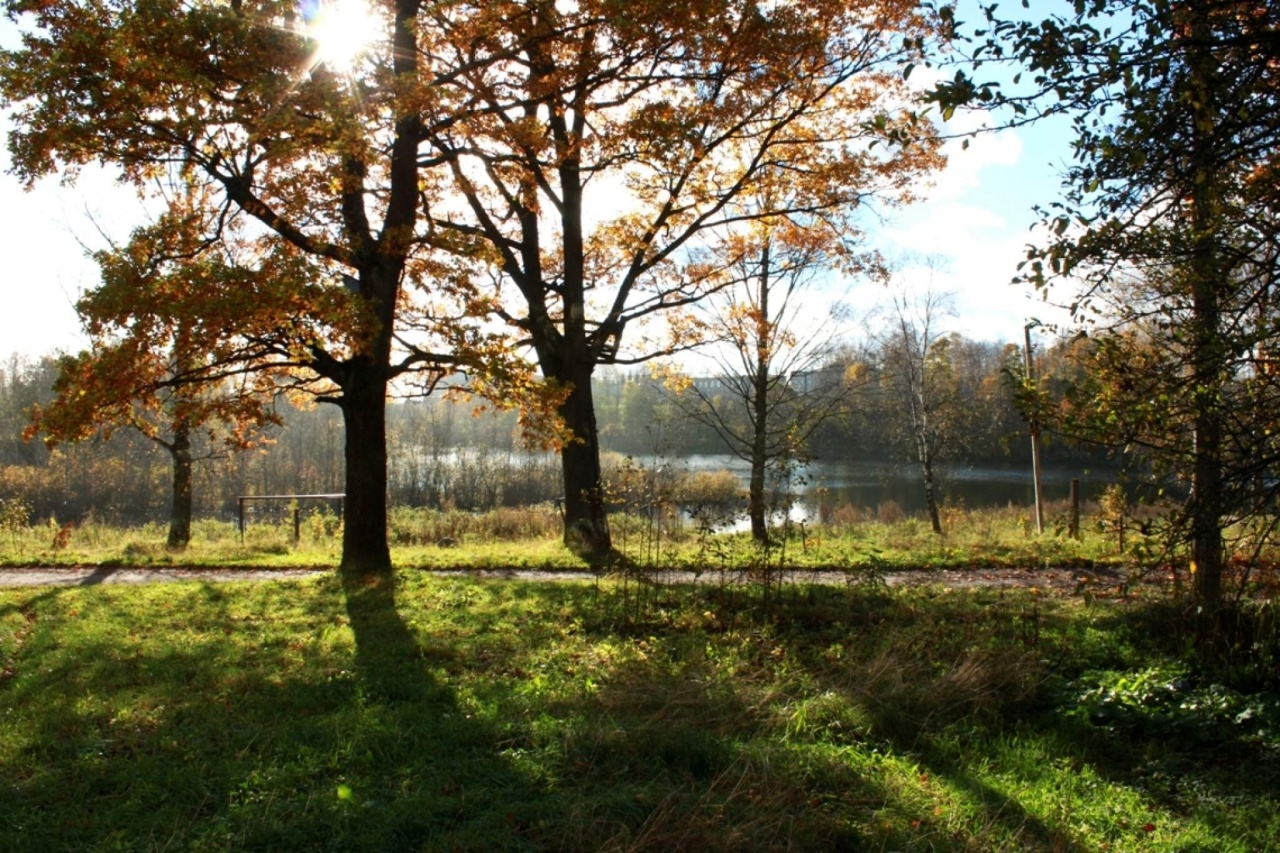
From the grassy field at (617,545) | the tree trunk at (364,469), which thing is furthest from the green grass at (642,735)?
the tree trunk at (364,469)

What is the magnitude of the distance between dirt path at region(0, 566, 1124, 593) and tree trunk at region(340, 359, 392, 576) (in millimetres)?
932

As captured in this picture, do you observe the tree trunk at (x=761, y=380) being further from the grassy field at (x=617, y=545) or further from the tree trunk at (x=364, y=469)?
the tree trunk at (x=364, y=469)

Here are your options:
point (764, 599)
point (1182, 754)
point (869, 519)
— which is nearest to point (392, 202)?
point (764, 599)

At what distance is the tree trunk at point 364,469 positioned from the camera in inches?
400

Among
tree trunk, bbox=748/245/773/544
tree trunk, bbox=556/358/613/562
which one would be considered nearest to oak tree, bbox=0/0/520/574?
tree trunk, bbox=556/358/613/562

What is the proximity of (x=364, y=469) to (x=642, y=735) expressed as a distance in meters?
7.06

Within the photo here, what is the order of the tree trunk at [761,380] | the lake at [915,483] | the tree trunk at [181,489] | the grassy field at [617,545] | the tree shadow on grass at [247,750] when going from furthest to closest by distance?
the lake at [915,483]
the tree trunk at [181,489]
the tree trunk at [761,380]
the grassy field at [617,545]
the tree shadow on grass at [247,750]

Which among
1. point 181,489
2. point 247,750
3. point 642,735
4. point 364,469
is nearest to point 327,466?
point 181,489

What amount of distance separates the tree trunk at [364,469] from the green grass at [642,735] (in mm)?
2990

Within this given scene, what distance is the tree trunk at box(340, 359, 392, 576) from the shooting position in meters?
10.1

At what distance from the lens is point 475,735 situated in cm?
438

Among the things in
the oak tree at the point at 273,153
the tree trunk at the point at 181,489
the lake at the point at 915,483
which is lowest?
the lake at the point at 915,483

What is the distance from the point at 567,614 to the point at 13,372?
54.2 metres

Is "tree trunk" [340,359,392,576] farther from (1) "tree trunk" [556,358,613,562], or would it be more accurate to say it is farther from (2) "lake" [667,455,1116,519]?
(2) "lake" [667,455,1116,519]
